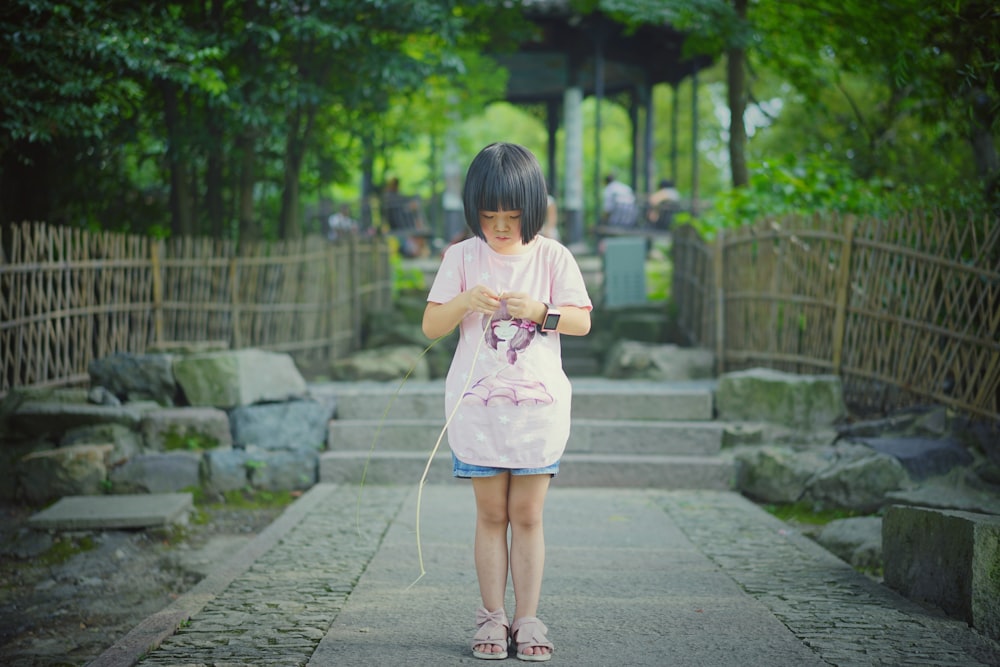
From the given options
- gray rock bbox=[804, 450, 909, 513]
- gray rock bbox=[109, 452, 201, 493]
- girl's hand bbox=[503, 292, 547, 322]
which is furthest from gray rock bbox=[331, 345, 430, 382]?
girl's hand bbox=[503, 292, 547, 322]

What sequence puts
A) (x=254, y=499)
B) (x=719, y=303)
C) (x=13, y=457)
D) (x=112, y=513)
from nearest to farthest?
1. (x=112, y=513)
2. (x=13, y=457)
3. (x=254, y=499)
4. (x=719, y=303)

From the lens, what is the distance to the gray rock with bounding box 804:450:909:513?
21.3 feet

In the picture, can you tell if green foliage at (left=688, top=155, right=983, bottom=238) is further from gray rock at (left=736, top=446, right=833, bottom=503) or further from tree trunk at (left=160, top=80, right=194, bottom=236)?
tree trunk at (left=160, top=80, right=194, bottom=236)

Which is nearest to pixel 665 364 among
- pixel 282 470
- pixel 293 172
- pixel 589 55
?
pixel 282 470

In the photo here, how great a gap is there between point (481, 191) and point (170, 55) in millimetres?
5643

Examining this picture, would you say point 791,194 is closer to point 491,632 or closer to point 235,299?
point 235,299

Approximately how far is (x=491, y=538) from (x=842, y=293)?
5142 mm

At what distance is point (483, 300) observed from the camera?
337 centimetres

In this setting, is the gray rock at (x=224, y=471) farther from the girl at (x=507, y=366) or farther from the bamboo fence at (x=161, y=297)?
the girl at (x=507, y=366)

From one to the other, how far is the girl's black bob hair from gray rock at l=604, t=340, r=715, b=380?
20.8ft

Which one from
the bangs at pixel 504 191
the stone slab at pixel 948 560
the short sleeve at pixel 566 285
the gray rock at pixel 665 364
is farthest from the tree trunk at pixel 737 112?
the bangs at pixel 504 191

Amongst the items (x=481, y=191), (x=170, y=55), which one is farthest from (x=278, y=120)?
(x=481, y=191)

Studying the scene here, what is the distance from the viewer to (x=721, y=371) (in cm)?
976

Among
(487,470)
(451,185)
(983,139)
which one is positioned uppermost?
(451,185)
